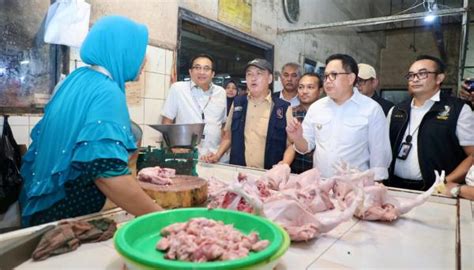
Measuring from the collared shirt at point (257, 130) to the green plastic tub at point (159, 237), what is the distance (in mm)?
1828

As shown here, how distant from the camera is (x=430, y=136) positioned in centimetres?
257

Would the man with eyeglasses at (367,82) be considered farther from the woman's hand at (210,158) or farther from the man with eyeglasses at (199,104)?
the woman's hand at (210,158)

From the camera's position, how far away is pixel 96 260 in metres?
1.03

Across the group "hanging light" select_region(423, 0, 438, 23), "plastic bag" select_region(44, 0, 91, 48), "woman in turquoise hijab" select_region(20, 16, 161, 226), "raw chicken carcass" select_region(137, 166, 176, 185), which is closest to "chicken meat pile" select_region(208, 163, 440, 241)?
"raw chicken carcass" select_region(137, 166, 176, 185)

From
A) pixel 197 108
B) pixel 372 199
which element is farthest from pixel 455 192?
pixel 197 108

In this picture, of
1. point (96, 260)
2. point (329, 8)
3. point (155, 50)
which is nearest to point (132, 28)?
point (96, 260)

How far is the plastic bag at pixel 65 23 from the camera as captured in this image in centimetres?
253

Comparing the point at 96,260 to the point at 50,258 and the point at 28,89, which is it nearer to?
the point at 50,258

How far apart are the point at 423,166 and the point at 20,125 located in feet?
10.2

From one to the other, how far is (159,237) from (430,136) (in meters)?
2.32

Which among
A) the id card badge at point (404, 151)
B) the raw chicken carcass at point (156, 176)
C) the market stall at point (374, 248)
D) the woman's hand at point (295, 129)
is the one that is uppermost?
the woman's hand at point (295, 129)

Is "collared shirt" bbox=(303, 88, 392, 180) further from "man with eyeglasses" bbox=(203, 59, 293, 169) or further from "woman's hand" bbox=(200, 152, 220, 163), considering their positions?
"woman's hand" bbox=(200, 152, 220, 163)

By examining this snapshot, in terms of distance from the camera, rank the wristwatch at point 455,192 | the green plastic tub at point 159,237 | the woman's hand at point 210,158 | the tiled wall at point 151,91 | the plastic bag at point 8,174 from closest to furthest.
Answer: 1. the green plastic tub at point 159,237
2. the wristwatch at point 455,192
3. the plastic bag at point 8,174
4. the woman's hand at point 210,158
5. the tiled wall at point 151,91

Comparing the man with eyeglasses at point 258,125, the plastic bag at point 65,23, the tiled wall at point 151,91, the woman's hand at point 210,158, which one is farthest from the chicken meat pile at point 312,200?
the tiled wall at point 151,91
